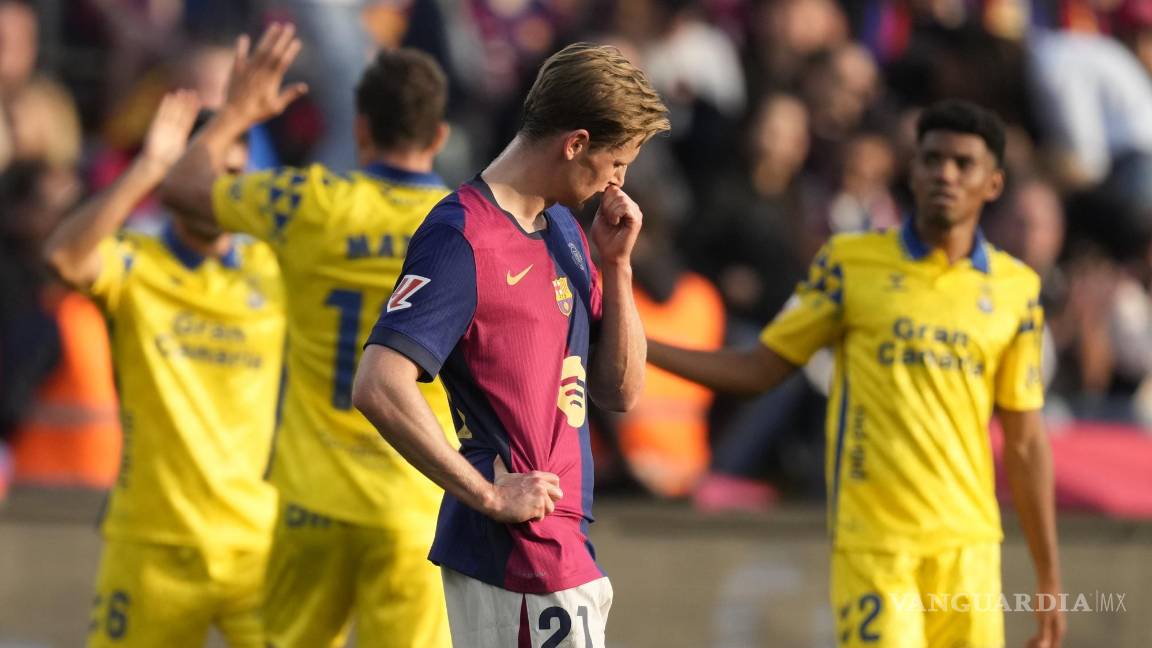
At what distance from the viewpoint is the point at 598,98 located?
427 cm

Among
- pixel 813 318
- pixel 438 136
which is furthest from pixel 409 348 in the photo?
pixel 813 318

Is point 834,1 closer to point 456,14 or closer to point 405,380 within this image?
point 456,14

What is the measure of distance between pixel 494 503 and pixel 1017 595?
18.2ft

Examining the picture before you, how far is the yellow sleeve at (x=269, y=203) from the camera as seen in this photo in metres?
5.85

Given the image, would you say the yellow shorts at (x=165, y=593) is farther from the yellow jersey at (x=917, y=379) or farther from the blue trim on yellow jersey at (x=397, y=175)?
the yellow jersey at (x=917, y=379)

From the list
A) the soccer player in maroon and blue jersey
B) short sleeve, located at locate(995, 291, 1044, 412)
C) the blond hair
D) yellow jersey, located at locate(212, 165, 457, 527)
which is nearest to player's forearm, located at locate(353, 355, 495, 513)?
the soccer player in maroon and blue jersey

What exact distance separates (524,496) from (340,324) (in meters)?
1.83

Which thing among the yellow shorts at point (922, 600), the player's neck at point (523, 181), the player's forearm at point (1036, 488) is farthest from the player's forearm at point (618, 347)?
the player's forearm at point (1036, 488)

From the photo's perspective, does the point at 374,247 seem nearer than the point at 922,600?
Yes

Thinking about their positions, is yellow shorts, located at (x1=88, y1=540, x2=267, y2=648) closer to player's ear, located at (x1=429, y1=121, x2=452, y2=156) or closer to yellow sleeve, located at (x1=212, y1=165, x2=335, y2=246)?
yellow sleeve, located at (x1=212, y1=165, x2=335, y2=246)

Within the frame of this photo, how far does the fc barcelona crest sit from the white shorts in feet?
2.40

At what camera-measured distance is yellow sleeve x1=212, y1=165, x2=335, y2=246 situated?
5.85 m

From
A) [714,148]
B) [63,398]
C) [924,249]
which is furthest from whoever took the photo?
[714,148]

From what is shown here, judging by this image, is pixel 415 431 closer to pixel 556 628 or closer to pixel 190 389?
pixel 556 628
